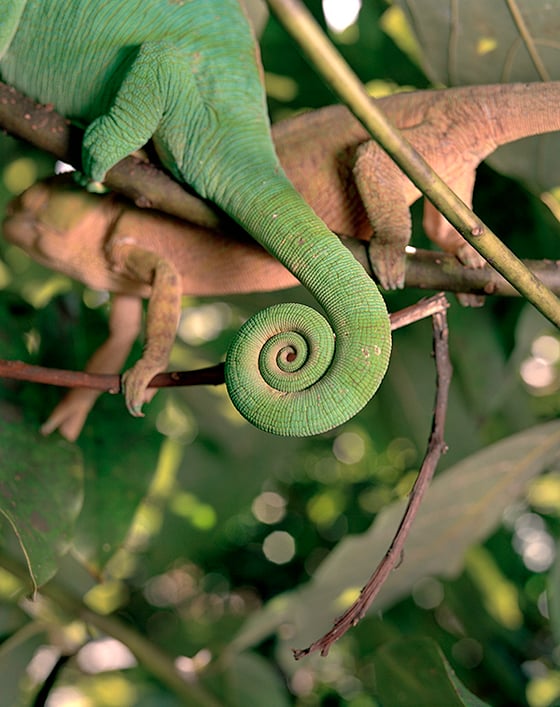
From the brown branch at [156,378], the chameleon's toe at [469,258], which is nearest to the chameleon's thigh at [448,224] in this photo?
the chameleon's toe at [469,258]

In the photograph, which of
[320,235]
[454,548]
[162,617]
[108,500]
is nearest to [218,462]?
[108,500]

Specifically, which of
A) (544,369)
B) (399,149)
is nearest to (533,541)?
(544,369)

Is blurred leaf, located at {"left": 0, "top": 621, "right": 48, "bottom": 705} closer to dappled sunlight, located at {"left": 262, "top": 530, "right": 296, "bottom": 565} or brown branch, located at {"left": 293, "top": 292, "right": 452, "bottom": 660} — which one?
brown branch, located at {"left": 293, "top": 292, "right": 452, "bottom": 660}

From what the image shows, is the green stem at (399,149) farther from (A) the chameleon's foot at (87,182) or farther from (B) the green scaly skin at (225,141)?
(A) the chameleon's foot at (87,182)

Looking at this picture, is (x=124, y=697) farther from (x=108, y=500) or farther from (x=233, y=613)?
(x=233, y=613)

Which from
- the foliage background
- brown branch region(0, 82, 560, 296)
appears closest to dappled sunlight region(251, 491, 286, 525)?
the foliage background

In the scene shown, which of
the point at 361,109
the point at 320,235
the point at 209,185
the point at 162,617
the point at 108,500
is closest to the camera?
the point at 361,109

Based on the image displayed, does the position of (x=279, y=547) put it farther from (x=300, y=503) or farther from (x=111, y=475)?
(x=111, y=475)
